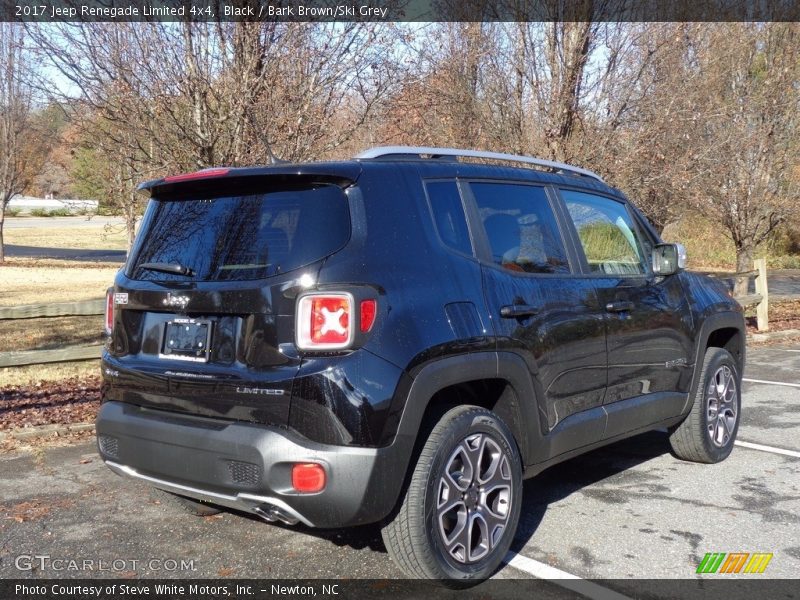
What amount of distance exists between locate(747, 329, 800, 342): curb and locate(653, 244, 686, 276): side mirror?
28.7 ft

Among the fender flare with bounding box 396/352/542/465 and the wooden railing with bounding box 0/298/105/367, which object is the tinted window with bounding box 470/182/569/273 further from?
the wooden railing with bounding box 0/298/105/367

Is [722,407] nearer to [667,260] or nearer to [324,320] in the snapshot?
[667,260]

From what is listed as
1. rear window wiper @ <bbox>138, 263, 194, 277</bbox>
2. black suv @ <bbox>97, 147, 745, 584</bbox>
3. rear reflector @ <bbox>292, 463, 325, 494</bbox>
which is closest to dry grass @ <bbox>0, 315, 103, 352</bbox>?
rear window wiper @ <bbox>138, 263, 194, 277</bbox>

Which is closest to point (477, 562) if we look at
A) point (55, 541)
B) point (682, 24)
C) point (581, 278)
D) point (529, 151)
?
point (581, 278)

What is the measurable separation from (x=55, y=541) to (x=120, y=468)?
0.83 metres

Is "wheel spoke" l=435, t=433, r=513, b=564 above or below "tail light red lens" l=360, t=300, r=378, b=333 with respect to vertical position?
below

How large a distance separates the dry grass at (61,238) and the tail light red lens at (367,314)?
3498cm

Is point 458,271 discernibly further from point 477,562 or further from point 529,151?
point 529,151

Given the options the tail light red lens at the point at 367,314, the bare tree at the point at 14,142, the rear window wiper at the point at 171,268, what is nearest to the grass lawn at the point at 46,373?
the rear window wiper at the point at 171,268

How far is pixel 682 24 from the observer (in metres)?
12.0

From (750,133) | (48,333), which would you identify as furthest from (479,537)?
(750,133)

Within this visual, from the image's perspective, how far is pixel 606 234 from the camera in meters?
5.34

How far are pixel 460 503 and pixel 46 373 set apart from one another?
311 inches

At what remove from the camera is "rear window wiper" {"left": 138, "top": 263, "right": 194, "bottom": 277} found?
391 centimetres
